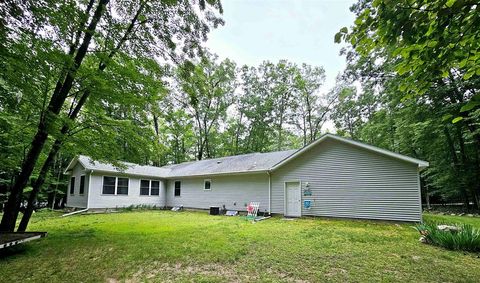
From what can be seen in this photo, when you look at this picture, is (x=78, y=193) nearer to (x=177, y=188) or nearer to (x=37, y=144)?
(x=177, y=188)

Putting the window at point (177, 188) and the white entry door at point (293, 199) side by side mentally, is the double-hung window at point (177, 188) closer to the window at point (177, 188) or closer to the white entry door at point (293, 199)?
the window at point (177, 188)

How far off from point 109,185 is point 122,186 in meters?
0.82

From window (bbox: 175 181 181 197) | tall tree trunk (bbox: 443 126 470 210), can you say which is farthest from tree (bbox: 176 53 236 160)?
tall tree trunk (bbox: 443 126 470 210)

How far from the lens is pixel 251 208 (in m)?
12.6

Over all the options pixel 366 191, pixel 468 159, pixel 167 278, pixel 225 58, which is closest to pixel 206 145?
pixel 225 58

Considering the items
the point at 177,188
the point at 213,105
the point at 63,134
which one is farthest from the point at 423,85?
the point at 213,105

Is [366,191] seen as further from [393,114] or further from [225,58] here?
[225,58]

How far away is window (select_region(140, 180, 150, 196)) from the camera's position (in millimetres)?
17125

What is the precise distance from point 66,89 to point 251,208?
9.24 m

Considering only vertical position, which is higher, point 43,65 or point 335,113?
point 335,113

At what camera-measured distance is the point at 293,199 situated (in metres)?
12.3

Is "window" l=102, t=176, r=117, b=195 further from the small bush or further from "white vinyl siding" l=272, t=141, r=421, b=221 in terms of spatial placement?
the small bush

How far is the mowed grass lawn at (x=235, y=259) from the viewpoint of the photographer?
Answer: 408 cm

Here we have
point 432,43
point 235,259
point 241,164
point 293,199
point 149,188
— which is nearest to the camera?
point 432,43
